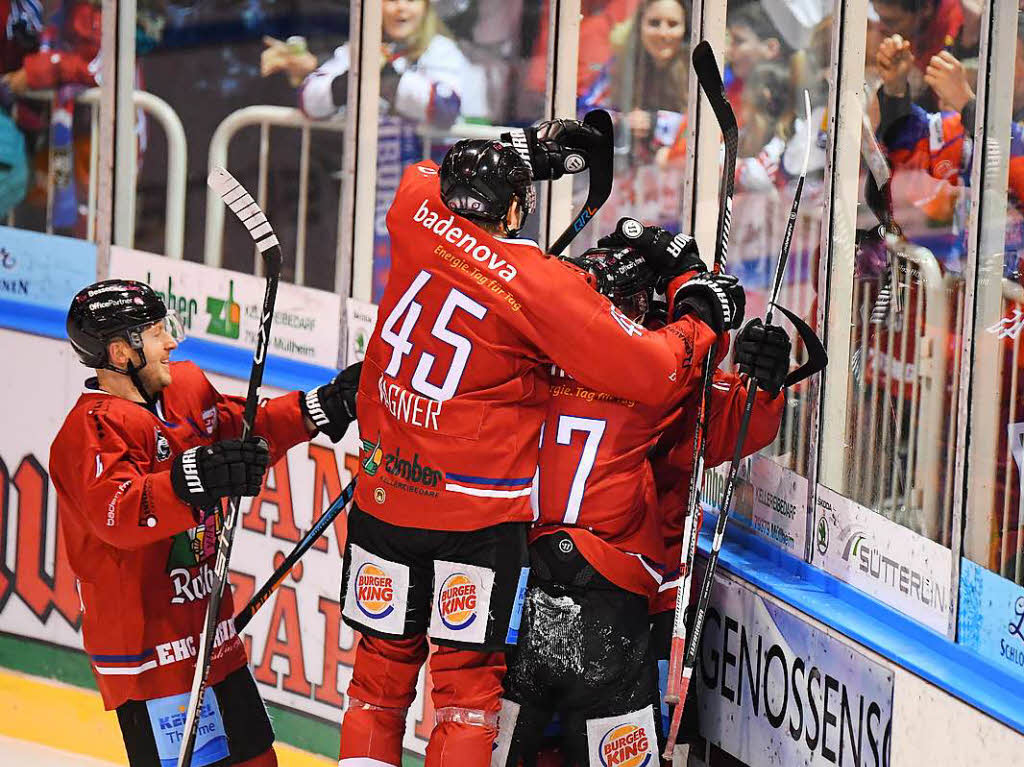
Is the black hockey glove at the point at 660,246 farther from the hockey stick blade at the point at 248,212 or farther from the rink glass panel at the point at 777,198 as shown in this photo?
the hockey stick blade at the point at 248,212

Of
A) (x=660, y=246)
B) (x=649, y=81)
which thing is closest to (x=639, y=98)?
(x=649, y=81)

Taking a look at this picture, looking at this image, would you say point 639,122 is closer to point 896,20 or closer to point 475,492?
point 896,20

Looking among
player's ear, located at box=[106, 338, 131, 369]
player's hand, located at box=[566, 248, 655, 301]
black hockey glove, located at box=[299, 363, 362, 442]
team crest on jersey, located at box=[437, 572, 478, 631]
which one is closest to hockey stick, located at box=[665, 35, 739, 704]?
player's hand, located at box=[566, 248, 655, 301]

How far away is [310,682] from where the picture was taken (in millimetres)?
4492

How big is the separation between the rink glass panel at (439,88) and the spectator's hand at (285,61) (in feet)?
1.13

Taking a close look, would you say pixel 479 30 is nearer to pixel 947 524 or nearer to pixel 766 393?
pixel 766 393

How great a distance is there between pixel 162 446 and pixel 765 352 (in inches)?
45.9

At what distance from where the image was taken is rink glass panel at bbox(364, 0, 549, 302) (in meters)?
4.32

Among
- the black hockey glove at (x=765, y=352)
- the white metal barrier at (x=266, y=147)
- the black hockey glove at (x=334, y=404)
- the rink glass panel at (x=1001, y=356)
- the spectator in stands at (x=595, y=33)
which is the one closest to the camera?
the rink glass panel at (x=1001, y=356)

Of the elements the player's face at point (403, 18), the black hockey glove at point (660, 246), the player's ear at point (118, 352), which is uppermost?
the player's face at point (403, 18)

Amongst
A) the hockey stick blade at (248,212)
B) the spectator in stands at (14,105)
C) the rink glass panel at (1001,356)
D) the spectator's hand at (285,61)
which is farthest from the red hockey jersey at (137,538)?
the spectator in stands at (14,105)

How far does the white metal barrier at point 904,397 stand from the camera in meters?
2.81

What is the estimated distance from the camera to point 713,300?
3021 mm

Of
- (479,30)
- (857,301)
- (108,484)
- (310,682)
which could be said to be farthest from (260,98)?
(857,301)
